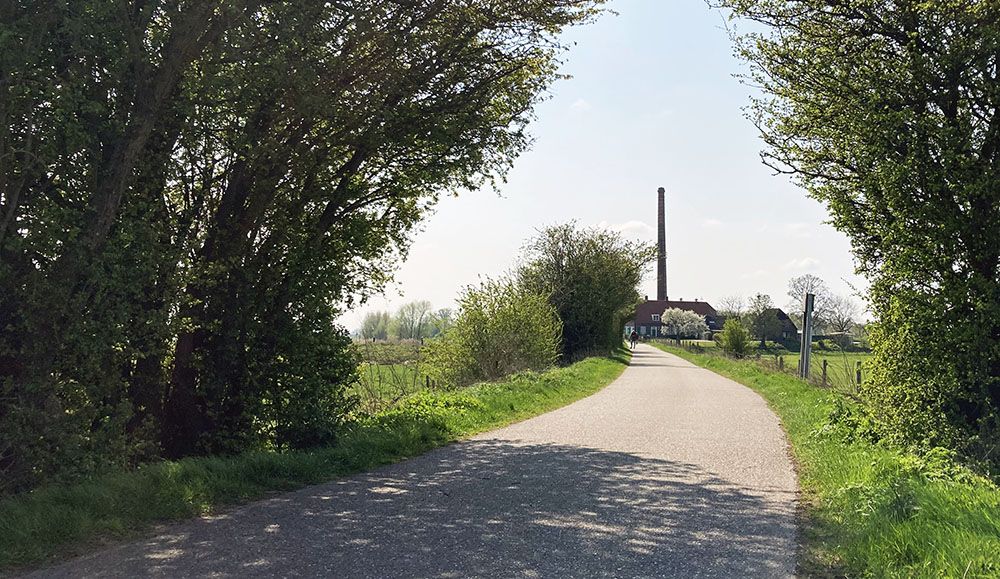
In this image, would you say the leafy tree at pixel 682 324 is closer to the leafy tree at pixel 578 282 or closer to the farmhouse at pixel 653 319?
the farmhouse at pixel 653 319

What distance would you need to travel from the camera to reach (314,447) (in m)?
10.2

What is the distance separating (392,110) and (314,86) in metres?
1.29

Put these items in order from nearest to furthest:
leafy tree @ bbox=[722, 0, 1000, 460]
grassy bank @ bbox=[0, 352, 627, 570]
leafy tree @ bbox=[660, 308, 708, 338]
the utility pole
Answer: grassy bank @ bbox=[0, 352, 627, 570] < leafy tree @ bbox=[722, 0, 1000, 460] < the utility pole < leafy tree @ bbox=[660, 308, 708, 338]

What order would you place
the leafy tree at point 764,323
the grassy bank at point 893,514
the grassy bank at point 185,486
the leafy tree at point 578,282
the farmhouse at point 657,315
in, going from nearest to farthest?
the grassy bank at point 893,514 → the grassy bank at point 185,486 → the leafy tree at point 578,282 → the leafy tree at point 764,323 → the farmhouse at point 657,315

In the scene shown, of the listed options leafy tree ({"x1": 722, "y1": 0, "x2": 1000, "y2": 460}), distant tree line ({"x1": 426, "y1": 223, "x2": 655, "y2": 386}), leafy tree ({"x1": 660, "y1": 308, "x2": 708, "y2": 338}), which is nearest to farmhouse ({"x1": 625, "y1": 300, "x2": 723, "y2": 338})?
Answer: leafy tree ({"x1": 660, "y1": 308, "x2": 708, "y2": 338})

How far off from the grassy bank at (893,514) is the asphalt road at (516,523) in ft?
1.06

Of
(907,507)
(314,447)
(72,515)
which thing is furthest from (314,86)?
(907,507)

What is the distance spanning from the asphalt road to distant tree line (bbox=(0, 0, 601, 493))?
1882 mm

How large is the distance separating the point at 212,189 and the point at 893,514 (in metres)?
8.35

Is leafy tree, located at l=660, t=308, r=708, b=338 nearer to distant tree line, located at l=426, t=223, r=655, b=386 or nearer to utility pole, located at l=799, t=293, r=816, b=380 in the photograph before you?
distant tree line, located at l=426, t=223, r=655, b=386

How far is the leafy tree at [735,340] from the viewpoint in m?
51.1

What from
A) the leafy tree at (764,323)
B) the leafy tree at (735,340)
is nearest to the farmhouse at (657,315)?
the leafy tree at (764,323)

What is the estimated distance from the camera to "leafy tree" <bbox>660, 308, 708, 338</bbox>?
117 meters

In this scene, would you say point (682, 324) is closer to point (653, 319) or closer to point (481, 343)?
point (653, 319)
